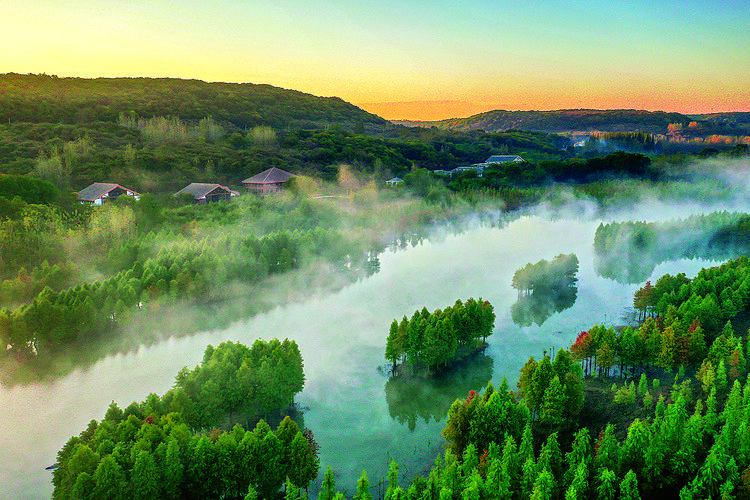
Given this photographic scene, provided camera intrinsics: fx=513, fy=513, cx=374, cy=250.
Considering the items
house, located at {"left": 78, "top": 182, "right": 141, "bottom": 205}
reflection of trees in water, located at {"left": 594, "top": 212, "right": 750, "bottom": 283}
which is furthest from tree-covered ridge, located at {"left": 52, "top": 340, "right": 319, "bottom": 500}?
house, located at {"left": 78, "top": 182, "right": 141, "bottom": 205}

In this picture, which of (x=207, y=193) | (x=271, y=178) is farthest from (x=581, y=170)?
(x=207, y=193)

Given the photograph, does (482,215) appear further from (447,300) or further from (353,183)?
(447,300)

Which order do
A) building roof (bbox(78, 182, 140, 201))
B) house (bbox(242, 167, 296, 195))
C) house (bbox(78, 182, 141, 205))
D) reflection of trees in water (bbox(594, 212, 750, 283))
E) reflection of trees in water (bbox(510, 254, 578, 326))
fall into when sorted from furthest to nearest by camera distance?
1. house (bbox(242, 167, 296, 195))
2. building roof (bbox(78, 182, 140, 201))
3. house (bbox(78, 182, 141, 205))
4. reflection of trees in water (bbox(594, 212, 750, 283))
5. reflection of trees in water (bbox(510, 254, 578, 326))

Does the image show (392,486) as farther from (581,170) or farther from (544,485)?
(581,170)

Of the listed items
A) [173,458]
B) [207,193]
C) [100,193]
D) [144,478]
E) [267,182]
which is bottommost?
[144,478]

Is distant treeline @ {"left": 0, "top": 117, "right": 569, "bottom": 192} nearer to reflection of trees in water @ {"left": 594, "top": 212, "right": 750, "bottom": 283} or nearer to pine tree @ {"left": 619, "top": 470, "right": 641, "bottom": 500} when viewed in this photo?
reflection of trees in water @ {"left": 594, "top": 212, "right": 750, "bottom": 283}

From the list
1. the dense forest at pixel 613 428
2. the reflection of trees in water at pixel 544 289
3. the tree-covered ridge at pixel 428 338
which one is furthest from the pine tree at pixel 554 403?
the reflection of trees in water at pixel 544 289
